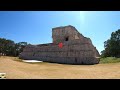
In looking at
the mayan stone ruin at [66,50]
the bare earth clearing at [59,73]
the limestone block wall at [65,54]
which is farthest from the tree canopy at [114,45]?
the bare earth clearing at [59,73]

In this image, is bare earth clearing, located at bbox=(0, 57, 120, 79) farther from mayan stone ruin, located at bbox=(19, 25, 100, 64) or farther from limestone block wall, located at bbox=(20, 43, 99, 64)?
mayan stone ruin, located at bbox=(19, 25, 100, 64)

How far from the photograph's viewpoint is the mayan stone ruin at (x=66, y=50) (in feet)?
70.4

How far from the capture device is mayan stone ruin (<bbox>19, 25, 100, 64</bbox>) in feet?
70.4

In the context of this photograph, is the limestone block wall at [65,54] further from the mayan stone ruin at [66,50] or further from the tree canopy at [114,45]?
the tree canopy at [114,45]

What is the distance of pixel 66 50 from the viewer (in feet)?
77.4

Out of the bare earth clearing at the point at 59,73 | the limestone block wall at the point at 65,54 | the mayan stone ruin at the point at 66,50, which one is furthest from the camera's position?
the mayan stone ruin at the point at 66,50

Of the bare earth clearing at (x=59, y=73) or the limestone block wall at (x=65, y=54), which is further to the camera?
the limestone block wall at (x=65, y=54)

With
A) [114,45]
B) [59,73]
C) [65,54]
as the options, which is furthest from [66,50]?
[59,73]

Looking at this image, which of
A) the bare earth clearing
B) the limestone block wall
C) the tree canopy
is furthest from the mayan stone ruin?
the bare earth clearing
